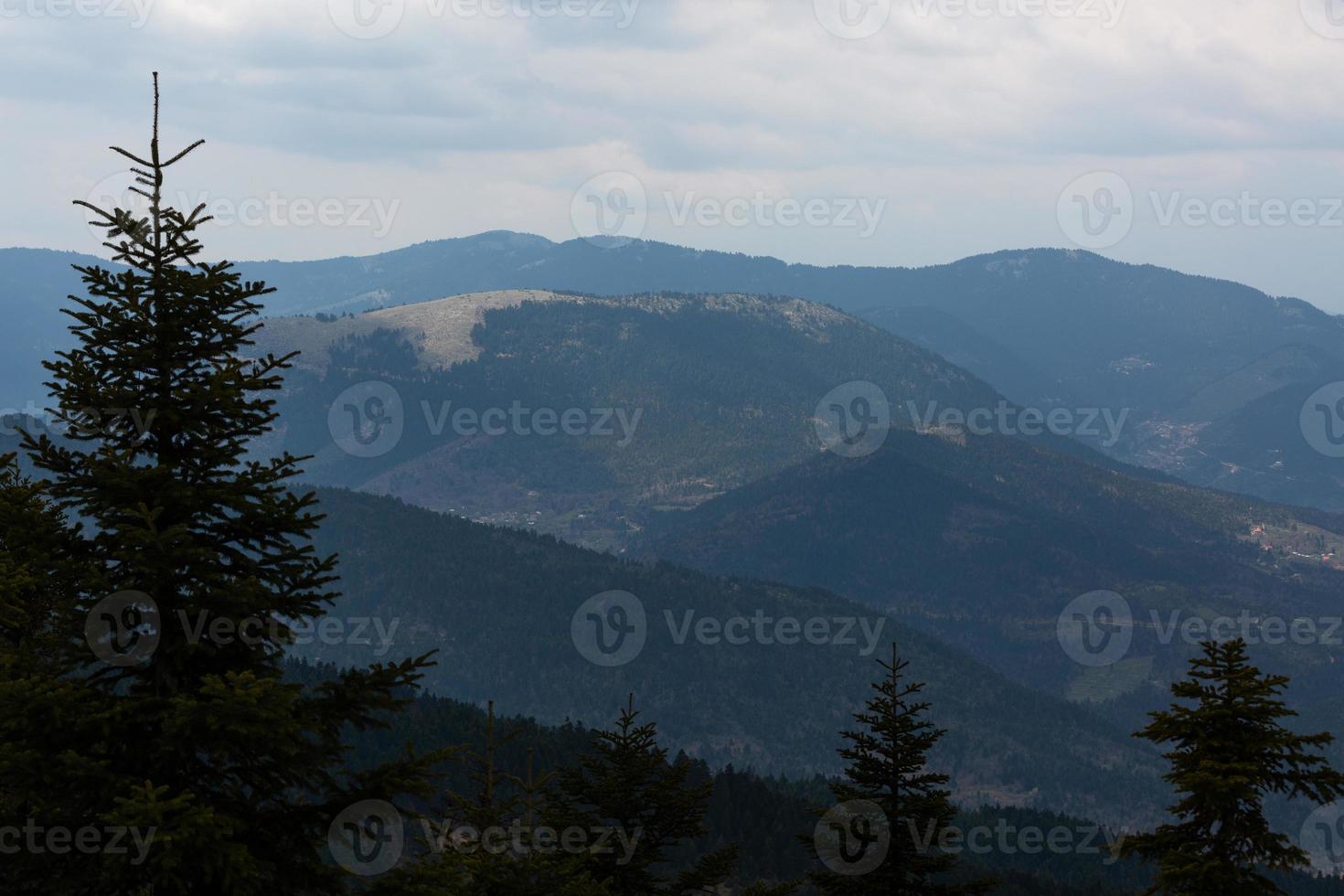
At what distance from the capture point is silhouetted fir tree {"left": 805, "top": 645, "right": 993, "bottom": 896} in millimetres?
31250

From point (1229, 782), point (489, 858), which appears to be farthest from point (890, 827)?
point (489, 858)

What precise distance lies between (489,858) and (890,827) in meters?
11.4

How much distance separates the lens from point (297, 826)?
1928 centimetres

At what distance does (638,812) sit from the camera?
3484 centimetres

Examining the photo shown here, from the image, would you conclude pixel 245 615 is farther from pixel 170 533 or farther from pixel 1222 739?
pixel 1222 739

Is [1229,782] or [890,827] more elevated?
[1229,782]

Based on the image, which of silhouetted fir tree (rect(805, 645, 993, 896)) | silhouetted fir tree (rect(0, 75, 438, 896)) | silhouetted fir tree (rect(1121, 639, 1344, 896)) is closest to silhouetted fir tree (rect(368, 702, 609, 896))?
silhouetted fir tree (rect(0, 75, 438, 896))

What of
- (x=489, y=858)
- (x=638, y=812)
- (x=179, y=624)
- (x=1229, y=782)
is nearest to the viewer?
(x=179, y=624)

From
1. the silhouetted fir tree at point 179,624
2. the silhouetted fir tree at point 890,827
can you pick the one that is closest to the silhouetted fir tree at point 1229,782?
the silhouetted fir tree at point 890,827

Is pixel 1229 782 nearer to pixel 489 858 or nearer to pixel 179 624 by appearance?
pixel 489 858

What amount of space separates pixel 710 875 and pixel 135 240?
2131 cm

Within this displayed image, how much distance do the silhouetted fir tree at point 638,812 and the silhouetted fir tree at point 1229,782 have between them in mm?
11161

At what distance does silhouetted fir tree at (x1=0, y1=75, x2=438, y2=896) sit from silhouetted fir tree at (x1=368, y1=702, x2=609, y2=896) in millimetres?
1306

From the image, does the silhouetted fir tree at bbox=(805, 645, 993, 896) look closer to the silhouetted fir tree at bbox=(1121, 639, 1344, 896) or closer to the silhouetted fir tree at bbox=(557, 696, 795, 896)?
the silhouetted fir tree at bbox=(557, 696, 795, 896)
